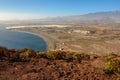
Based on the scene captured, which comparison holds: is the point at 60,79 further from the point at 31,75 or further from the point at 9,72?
the point at 9,72

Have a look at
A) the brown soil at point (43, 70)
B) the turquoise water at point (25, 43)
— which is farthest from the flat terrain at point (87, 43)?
the brown soil at point (43, 70)

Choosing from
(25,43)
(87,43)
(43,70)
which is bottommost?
(25,43)

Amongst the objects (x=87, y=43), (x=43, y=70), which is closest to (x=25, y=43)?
(x=87, y=43)

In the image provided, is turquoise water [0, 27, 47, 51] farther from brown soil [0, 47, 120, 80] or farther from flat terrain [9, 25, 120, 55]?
brown soil [0, 47, 120, 80]

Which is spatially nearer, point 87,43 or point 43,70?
point 43,70

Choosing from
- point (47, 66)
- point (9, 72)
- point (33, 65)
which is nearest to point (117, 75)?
point (47, 66)

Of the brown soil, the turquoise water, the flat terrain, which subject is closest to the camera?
the brown soil

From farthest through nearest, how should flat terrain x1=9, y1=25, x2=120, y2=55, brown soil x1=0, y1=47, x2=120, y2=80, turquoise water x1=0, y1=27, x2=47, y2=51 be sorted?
turquoise water x1=0, y1=27, x2=47, y2=51
flat terrain x1=9, y1=25, x2=120, y2=55
brown soil x1=0, y1=47, x2=120, y2=80

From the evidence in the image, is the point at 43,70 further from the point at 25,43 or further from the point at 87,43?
the point at 25,43

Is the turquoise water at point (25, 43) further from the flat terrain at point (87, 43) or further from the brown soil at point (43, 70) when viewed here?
the brown soil at point (43, 70)

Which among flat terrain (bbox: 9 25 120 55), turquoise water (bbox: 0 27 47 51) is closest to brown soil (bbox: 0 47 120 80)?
flat terrain (bbox: 9 25 120 55)

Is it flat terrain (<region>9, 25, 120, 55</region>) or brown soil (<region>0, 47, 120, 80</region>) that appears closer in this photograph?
brown soil (<region>0, 47, 120, 80</region>)
